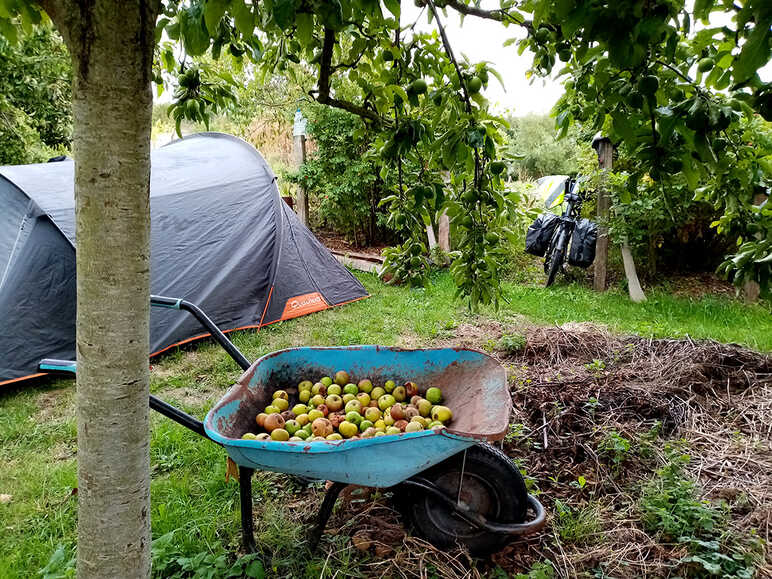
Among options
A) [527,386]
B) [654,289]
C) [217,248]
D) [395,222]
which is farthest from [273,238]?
[654,289]

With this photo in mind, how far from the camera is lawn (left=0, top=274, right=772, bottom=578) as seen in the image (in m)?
2.26

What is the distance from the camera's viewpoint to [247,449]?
1.91 m

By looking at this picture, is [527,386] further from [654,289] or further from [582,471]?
[654,289]

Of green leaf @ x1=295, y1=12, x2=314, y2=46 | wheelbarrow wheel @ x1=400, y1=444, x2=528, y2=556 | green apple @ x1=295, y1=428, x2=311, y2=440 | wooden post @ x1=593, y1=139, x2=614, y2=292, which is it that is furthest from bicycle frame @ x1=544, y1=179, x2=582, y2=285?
green leaf @ x1=295, y1=12, x2=314, y2=46

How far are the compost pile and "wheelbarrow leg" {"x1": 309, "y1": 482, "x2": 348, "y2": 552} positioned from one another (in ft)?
0.65

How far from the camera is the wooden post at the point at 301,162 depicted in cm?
905

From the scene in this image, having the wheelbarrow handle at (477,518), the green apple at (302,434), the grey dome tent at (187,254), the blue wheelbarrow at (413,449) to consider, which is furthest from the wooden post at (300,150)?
the wheelbarrow handle at (477,518)

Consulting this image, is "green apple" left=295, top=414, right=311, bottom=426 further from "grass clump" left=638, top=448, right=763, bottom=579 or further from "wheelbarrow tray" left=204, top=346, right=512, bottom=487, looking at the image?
"grass clump" left=638, top=448, right=763, bottom=579

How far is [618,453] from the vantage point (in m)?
2.82

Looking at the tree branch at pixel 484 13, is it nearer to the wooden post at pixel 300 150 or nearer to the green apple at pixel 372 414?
the green apple at pixel 372 414

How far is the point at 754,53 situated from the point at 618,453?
7.89 ft

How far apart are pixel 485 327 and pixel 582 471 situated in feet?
8.88

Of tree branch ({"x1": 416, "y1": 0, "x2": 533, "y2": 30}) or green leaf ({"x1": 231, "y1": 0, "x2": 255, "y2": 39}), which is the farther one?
tree branch ({"x1": 416, "y1": 0, "x2": 533, "y2": 30})

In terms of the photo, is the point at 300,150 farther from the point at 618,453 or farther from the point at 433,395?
the point at 618,453
